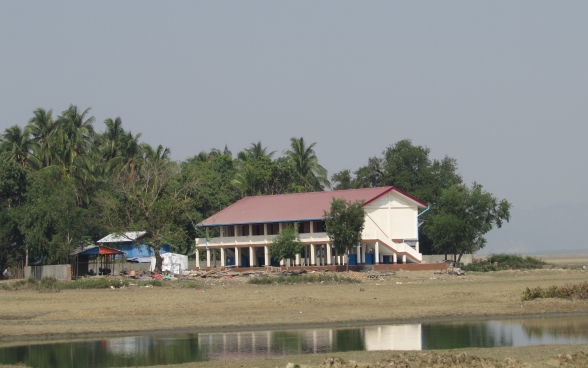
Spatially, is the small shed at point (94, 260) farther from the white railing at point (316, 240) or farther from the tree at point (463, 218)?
the tree at point (463, 218)

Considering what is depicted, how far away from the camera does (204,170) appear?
8494 cm

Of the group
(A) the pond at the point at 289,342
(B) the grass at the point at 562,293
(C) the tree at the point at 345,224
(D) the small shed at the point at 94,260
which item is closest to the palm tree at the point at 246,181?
(D) the small shed at the point at 94,260

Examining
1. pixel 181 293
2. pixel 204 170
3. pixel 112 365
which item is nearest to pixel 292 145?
pixel 204 170

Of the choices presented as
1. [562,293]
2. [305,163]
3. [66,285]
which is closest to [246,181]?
[305,163]

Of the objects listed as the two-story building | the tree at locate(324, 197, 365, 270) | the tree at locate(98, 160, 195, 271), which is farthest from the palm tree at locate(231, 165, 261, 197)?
the tree at locate(324, 197, 365, 270)

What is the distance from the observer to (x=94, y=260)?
231ft

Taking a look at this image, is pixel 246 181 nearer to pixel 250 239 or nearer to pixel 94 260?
pixel 250 239

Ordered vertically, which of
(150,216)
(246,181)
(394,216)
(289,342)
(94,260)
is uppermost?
(246,181)

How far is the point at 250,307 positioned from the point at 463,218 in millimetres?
36592

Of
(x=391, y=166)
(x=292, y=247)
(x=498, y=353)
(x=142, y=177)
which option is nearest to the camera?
(x=498, y=353)

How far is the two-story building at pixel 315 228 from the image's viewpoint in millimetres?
63938

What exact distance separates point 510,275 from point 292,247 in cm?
1584

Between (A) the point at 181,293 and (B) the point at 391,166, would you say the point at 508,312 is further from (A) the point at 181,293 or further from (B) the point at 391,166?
(B) the point at 391,166

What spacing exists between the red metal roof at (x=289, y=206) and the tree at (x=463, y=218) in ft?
7.74
